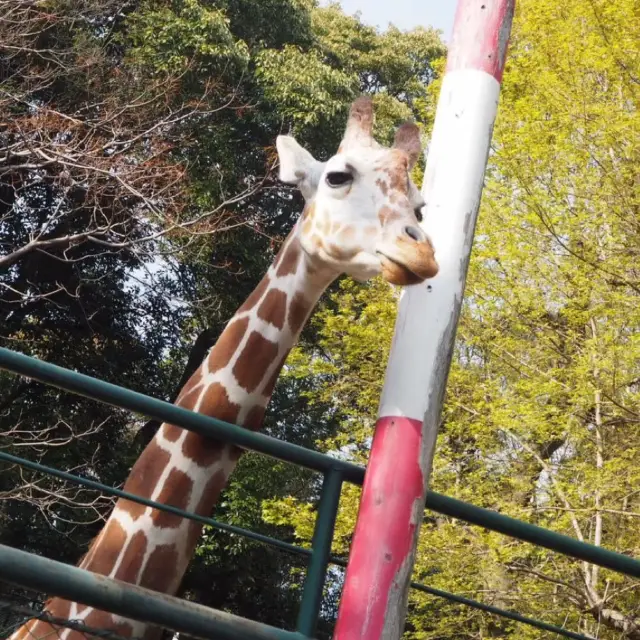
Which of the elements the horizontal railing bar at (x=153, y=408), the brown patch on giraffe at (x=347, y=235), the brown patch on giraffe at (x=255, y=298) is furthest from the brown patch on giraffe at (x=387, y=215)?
the horizontal railing bar at (x=153, y=408)

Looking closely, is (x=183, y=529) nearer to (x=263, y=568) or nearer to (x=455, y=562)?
(x=455, y=562)

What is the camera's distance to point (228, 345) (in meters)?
3.29

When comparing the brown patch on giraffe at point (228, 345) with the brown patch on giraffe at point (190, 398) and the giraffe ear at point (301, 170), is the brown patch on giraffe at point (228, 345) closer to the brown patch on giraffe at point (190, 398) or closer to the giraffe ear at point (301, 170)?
the brown patch on giraffe at point (190, 398)

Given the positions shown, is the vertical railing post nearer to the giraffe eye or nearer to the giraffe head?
the giraffe head

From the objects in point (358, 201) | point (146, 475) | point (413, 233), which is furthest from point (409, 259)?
point (146, 475)

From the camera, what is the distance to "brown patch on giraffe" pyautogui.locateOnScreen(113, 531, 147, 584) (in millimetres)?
2773

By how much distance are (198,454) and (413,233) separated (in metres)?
1.03

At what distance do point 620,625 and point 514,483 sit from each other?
5.49ft

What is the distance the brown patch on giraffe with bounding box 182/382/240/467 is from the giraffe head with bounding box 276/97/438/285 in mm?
639

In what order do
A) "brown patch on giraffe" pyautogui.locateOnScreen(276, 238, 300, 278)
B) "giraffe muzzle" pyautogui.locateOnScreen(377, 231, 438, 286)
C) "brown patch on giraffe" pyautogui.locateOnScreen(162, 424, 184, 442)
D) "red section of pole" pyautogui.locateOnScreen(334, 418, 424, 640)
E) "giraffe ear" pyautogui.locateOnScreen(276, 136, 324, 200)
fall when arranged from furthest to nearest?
"giraffe ear" pyautogui.locateOnScreen(276, 136, 324, 200) < "brown patch on giraffe" pyautogui.locateOnScreen(276, 238, 300, 278) < "brown patch on giraffe" pyautogui.locateOnScreen(162, 424, 184, 442) < "giraffe muzzle" pyautogui.locateOnScreen(377, 231, 438, 286) < "red section of pole" pyautogui.locateOnScreen(334, 418, 424, 640)

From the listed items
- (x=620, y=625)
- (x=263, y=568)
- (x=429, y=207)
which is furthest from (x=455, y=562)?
(x=429, y=207)

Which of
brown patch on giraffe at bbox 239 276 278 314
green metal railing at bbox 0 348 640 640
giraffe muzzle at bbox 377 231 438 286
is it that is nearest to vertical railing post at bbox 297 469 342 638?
green metal railing at bbox 0 348 640 640

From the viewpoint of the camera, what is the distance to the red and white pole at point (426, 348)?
221cm

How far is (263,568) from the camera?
45.1 ft
